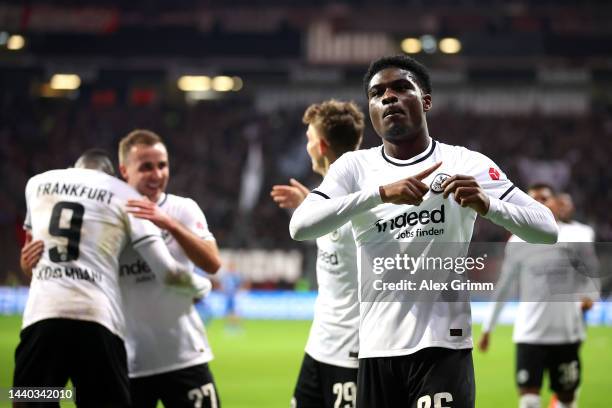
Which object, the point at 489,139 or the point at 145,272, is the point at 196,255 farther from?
the point at 489,139

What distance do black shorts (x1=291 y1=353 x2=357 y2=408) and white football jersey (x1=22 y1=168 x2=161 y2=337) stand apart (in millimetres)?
1250

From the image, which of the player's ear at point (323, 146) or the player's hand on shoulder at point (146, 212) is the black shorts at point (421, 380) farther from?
the player's ear at point (323, 146)

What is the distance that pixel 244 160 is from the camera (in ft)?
112

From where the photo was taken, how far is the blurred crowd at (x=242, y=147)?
30.6 m

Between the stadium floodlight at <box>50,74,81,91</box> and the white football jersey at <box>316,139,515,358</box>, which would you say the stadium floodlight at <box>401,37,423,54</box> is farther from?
the white football jersey at <box>316,139,515,358</box>

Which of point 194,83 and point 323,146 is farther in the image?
point 194,83

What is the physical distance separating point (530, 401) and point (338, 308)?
146 inches

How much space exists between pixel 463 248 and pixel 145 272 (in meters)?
2.22

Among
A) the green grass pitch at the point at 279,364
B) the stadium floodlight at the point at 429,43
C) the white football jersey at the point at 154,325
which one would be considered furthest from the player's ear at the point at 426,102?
the stadium floodlight at the point at 429,43

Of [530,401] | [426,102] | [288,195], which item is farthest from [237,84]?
[426,102]

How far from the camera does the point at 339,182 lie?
14.0 ft

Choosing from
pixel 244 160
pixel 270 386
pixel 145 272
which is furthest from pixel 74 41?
pixel 145 272

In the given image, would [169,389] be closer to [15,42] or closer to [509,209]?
[509,209]

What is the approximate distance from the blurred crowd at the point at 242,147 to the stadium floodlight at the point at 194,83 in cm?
108
